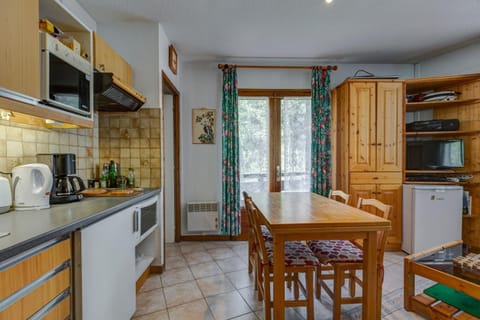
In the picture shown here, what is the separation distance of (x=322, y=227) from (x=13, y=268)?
148cm

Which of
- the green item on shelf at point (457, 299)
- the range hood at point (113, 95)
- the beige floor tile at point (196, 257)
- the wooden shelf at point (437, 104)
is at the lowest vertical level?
the beige floor tile at point (196, 257)

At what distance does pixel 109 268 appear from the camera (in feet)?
4.86

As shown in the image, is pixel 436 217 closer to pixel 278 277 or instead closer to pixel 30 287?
pixel 278 277

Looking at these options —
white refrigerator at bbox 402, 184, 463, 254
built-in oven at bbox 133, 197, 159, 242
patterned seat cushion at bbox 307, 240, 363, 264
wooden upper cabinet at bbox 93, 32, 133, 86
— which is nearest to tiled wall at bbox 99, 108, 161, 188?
built-in oven at bbox 133, 197, 159, 242

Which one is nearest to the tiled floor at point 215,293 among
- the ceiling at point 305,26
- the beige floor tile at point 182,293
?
the beige floor tile at point 182,293

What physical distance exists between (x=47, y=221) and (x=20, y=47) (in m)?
0.84

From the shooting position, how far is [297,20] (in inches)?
101

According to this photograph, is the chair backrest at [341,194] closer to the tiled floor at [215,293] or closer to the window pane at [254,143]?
the tiled floor at [215,293]

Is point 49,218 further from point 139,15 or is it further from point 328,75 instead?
point 328,75

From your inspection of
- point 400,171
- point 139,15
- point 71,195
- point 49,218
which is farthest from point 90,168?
point 400,171

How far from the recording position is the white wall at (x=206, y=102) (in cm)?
366

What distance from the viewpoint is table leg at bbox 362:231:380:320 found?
5.37 feet

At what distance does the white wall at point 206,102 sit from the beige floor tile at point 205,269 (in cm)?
93

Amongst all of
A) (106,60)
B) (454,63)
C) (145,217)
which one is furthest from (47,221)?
(454,63)
